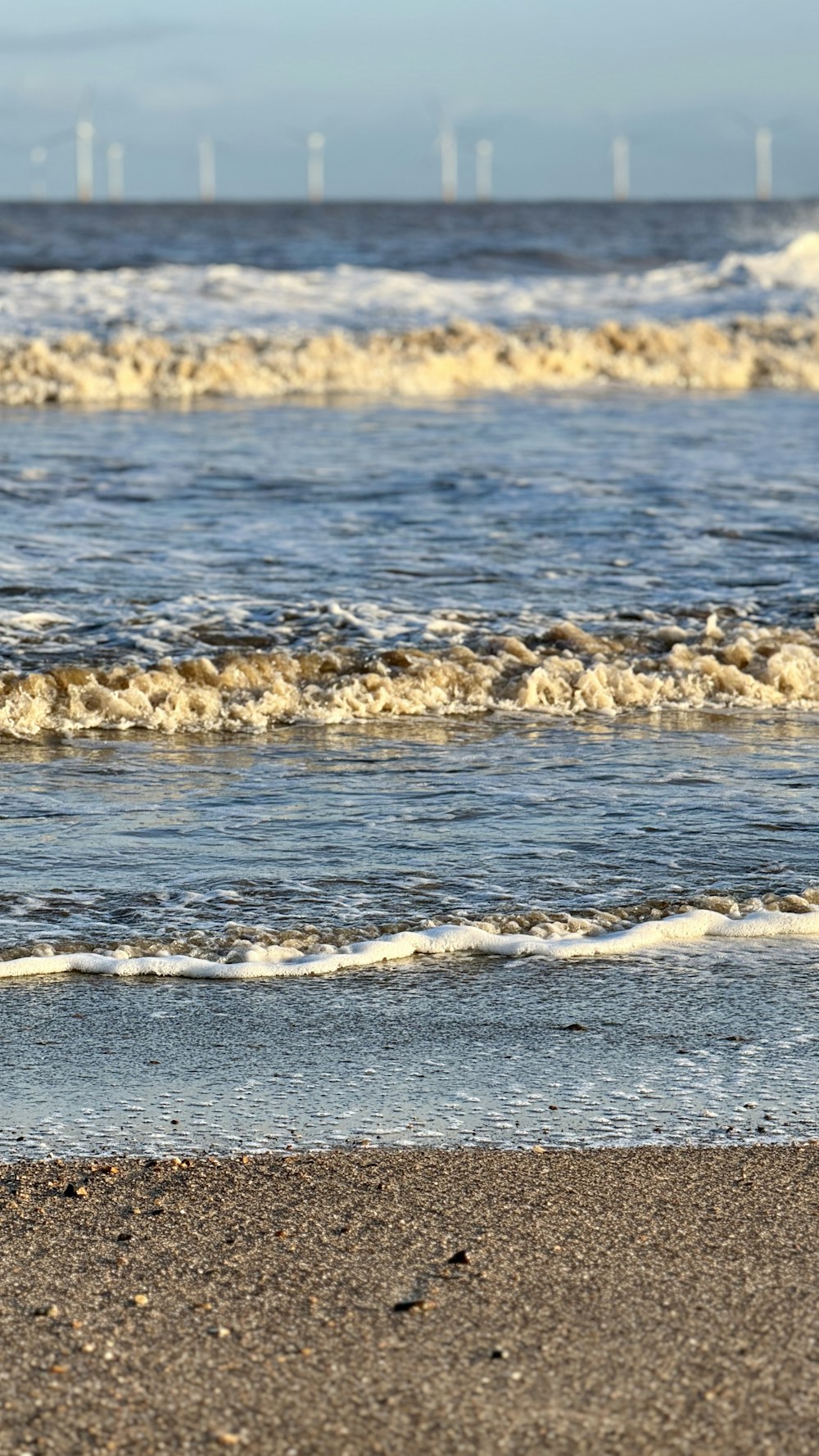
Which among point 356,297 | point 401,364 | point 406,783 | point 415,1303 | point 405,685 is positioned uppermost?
point 356,297

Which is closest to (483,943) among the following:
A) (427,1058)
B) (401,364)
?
(427,1058)

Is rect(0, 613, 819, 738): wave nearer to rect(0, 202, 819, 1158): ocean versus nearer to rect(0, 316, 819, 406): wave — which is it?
rect(0, 202, 819, 1158): ocean

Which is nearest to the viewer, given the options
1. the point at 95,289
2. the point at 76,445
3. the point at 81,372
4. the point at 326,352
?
the point at 76,445

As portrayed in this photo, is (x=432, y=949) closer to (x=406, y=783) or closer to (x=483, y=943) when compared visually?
(x=483, y=943)

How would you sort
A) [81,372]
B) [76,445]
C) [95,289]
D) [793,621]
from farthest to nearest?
[95,289] < [81,372] < [76,445] < [793,621]

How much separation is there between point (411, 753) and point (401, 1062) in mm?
2452

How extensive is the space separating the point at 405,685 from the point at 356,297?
2053cm

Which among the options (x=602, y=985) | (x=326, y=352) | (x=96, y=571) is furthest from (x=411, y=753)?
(x=326, y=352)

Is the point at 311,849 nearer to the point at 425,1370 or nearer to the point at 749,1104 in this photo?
the point at 749,1104

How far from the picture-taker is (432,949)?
153 inches

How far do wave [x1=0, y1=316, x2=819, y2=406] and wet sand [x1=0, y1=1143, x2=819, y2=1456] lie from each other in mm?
14790

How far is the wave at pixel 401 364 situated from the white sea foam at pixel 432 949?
13.6m

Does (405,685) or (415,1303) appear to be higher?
(405,685)

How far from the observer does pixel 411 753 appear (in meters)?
5.63
